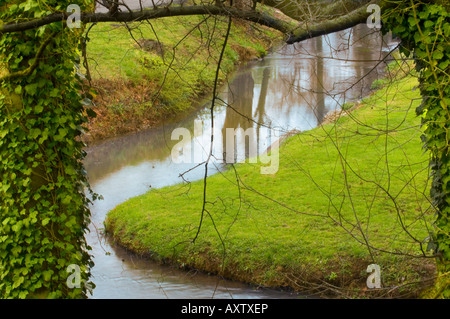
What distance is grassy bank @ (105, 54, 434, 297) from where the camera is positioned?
649 cm

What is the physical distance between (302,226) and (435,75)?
407 cm

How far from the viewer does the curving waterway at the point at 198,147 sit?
696 centimetres

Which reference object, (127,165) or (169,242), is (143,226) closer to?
(169,242)

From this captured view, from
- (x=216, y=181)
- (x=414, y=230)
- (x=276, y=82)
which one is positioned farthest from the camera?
(x=276, y=82)

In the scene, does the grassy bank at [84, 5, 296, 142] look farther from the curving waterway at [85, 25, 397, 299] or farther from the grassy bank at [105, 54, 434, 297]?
the grassy bank at [105, 54, 434, 297]

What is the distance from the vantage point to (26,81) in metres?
4.48

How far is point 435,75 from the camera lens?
13.8 feet
